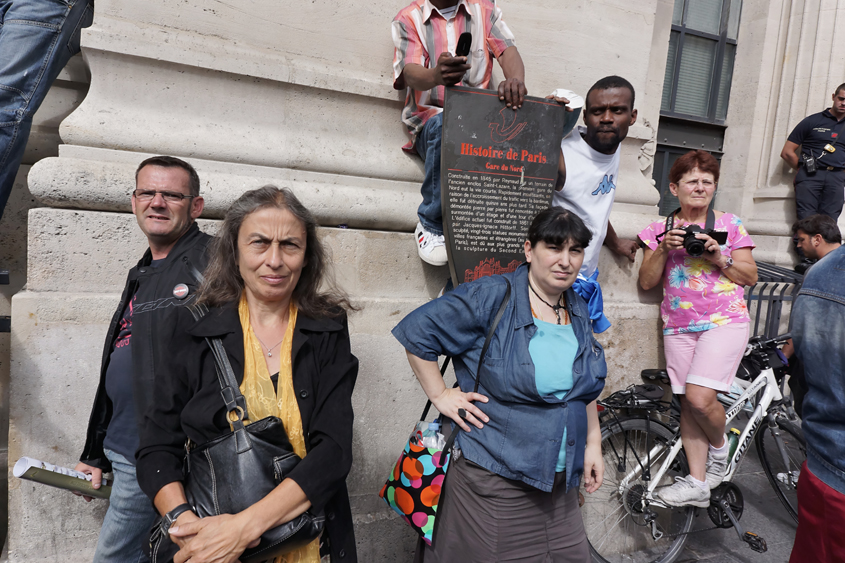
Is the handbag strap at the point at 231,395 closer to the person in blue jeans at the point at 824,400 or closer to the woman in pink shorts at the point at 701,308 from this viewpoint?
the person in blue jeans at the point at 824,400

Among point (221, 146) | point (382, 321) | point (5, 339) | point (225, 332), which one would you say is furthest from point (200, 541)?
point (5, 339)

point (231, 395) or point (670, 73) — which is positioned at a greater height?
point (670, 73)

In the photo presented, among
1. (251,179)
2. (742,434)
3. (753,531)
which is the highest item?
(251,179)

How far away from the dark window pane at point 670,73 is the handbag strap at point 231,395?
280 inches

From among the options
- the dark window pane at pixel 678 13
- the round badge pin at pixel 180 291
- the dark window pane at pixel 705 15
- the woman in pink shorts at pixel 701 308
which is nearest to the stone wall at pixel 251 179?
the woman in pink shorts at pixel 701 308

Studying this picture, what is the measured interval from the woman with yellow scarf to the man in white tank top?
1536mm

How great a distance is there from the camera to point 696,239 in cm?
315

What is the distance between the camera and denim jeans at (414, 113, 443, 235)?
3008 mm

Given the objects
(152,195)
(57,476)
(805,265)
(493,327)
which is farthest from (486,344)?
(805,265)

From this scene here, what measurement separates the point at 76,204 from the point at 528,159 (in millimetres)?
2308

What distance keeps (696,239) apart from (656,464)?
1.70m

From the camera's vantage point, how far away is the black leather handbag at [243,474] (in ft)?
5.66

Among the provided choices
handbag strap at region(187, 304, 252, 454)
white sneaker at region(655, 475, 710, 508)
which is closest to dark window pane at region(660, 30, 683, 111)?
white sneaker at region(655, 475, 710, 508)

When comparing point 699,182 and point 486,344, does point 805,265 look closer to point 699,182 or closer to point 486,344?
point 699,182
